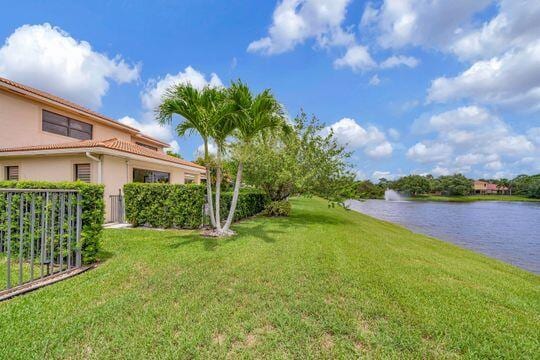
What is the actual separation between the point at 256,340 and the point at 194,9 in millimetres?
15001

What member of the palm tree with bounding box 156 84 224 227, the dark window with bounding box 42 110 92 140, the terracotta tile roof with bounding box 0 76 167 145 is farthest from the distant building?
the dark window with bounding box 42 110 92 140

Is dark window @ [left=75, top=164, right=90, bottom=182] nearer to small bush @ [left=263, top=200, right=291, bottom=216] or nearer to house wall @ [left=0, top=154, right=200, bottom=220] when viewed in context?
house wall @ [left=0, top=154, right=200, bottom=220]

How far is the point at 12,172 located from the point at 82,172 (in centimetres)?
475

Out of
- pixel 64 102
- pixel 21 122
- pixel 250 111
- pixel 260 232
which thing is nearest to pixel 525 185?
pixel 260 232

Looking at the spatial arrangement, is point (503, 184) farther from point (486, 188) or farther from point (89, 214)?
point (89, 214)

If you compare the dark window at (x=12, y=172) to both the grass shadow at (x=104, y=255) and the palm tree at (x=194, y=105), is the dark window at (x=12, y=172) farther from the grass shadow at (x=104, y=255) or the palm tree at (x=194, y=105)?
the grass shadow at (x=104, y=255)

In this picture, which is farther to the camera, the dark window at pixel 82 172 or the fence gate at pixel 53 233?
the dark window at pixel 82 172

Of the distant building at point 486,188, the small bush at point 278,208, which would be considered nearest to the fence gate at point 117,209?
the small bush at point 278,208

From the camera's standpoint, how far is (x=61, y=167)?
12.1m

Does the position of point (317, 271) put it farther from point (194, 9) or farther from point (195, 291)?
point (194, 9)

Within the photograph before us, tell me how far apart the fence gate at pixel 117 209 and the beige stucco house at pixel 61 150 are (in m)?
0.12

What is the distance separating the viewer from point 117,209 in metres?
11.9

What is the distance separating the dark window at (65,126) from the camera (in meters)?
14.8

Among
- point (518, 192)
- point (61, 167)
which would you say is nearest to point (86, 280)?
point (61, 167)
